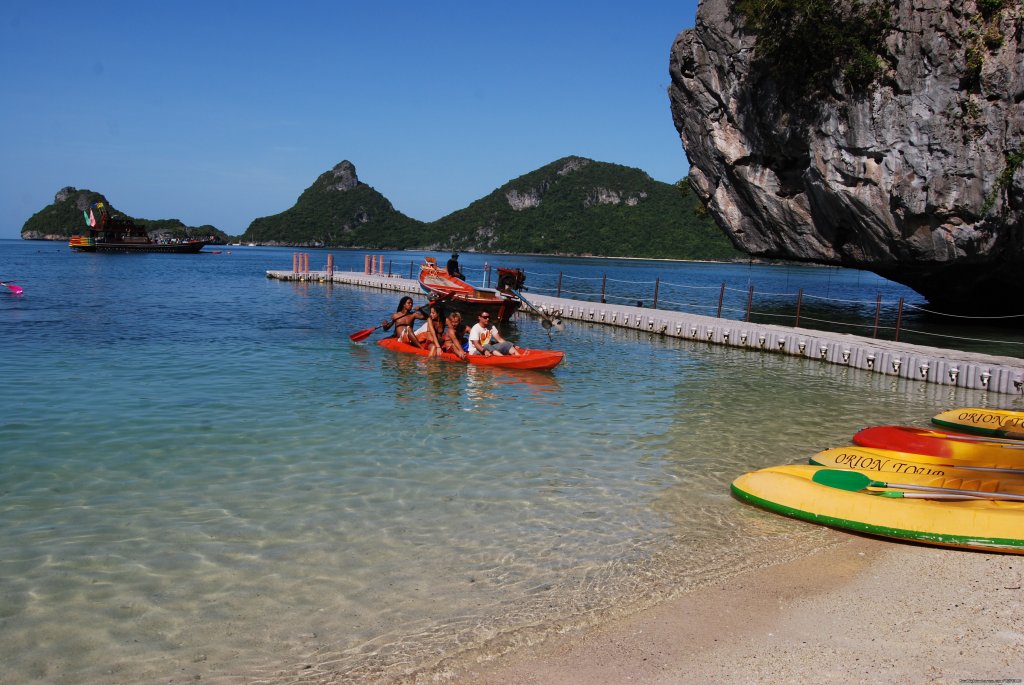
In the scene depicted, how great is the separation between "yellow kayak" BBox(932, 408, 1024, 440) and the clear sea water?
34.6 inches

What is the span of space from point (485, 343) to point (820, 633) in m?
12.4

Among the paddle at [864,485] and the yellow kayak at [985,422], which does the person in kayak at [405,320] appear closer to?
the yellow kayak at [985,422]

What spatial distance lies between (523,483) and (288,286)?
4189 cm

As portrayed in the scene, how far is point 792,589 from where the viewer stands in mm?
6047

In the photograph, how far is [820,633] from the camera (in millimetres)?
5219

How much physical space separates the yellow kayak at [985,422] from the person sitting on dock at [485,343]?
28.3 ft

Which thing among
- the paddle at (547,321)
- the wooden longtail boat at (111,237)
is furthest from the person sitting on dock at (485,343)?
the wooden longtail boat at (111,237)

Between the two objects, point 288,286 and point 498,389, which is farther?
point 288,286

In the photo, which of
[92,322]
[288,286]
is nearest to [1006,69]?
[92,322]

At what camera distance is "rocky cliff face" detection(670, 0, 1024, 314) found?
22766mm

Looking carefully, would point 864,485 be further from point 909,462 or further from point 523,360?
point 523,360

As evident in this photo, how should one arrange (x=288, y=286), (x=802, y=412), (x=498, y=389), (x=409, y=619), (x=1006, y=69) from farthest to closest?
(x=288, y=286)
(x=1006, y=69)
(x=498, y=389)
(x=802, y=412)
(x=409, y=619)

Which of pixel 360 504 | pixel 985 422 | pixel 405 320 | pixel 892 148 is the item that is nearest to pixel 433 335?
pixel 405 320

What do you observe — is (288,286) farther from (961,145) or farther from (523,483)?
(523,483)
